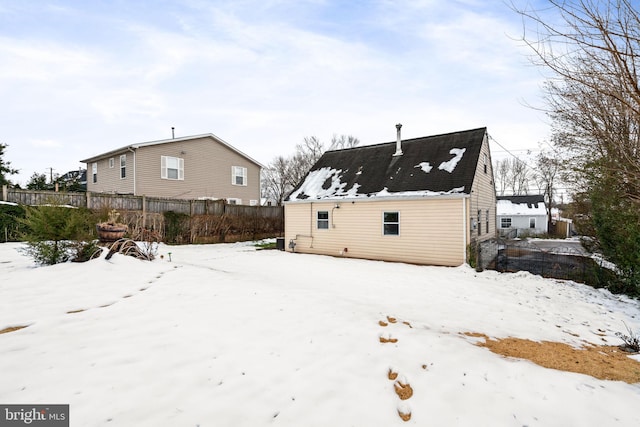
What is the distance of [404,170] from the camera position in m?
→ 13.0

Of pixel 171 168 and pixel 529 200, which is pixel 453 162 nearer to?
pixel 171 168

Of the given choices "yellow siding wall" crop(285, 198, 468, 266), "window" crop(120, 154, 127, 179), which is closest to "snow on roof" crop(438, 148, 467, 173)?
"yellow siding wall" crop(285, 198, 468, 266)

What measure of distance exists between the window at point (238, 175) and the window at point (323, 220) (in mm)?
12007

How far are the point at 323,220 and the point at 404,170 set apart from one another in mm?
4426

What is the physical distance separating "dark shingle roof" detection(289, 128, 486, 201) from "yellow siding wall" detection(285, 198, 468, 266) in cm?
53

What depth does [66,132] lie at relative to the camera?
18.3 metres

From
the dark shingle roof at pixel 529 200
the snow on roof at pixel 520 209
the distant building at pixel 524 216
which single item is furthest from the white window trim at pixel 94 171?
the dark shingle roof at pixel 529 200

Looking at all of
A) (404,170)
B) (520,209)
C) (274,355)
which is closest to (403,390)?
(274,355)

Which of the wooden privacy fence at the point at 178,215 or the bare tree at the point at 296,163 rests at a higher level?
the bare tree at the point at 296,163

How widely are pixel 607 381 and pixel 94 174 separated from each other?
28270mm

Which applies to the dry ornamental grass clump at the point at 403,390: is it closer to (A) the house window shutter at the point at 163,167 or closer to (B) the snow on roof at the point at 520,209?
(A) the house window shutter at the point at 163,167

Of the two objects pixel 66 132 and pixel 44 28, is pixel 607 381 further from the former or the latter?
pixel 66 132

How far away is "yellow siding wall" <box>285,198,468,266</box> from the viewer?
35.6 feet

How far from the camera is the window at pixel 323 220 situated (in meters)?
14.0
